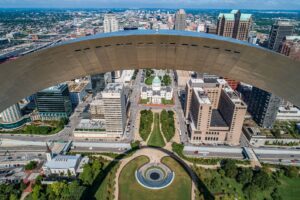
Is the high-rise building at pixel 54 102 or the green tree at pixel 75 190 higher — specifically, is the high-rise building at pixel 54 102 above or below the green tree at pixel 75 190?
above

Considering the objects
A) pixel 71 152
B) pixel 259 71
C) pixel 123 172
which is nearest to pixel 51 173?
pixel 71 152

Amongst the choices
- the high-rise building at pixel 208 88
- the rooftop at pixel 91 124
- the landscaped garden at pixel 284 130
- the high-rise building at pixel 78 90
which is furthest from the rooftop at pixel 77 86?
the landscaped garden at pixel 284 130

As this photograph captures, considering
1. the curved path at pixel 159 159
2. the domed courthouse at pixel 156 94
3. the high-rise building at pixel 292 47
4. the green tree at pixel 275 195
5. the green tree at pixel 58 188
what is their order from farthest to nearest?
the domed courthouse at pixel 156 94 → the high-rise building at pixel 292 47 → the curved path at pixel 159 159 → the green tree at pixel 58 188 → the green tree at pixel 275 195

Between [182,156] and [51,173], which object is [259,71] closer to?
[182,156]

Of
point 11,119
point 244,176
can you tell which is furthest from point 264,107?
point 11,119

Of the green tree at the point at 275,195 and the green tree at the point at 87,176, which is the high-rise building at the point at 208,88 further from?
the green tree at the point at 87,176

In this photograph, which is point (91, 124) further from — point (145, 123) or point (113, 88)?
point (145, 123)

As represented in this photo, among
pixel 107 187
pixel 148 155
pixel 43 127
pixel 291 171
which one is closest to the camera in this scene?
pixel 107 187
